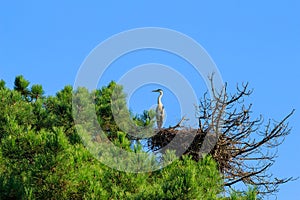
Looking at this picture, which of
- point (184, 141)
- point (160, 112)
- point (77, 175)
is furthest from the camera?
point (160, 112)

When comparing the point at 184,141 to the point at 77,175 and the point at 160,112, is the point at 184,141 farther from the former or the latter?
the point at 77,175

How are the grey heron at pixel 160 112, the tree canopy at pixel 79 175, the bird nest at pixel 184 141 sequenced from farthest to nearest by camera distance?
the grey heron at pixel 160 112, the bird nest at pixel 184 141, the tree canopy at pixel 79 175

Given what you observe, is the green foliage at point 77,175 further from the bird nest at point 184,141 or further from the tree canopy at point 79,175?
the bird nest at point 184,141

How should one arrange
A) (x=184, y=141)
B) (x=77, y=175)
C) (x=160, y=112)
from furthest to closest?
(x=160, y=112), (x=184, y=141), (x=77, y=175)

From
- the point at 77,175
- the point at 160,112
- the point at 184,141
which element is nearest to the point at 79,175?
the point at 77,175

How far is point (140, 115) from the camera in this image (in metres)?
13.2

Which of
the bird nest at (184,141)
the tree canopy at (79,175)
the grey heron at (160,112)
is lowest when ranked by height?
the tree canopy at (79,175)

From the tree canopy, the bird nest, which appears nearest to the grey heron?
the bird nest

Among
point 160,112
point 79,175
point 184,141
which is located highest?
point 160,112

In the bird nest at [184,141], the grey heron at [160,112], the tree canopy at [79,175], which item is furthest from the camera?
the grey heron at [160,112]

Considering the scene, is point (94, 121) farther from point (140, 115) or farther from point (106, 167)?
point (106, 167)

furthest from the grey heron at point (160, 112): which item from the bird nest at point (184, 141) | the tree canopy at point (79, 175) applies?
the tree canopy at point (79, 175)

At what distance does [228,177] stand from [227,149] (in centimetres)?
48

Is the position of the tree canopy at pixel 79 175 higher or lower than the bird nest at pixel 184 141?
lower
